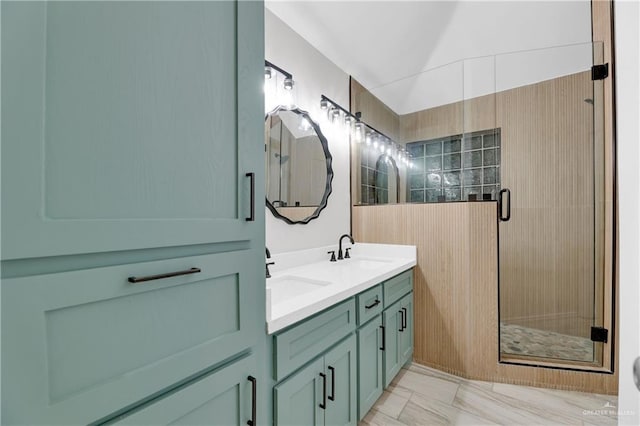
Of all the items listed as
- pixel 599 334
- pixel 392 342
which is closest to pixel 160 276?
pixel 392 342

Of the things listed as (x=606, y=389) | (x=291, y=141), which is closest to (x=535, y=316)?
(x=606, y=389)

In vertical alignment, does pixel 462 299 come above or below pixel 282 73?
below

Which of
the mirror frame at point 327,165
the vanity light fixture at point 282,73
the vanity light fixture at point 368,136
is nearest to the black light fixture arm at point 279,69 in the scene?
the vanity light fixture at point 282,73

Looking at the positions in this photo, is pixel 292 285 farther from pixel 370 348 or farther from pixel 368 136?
pixel 368 136

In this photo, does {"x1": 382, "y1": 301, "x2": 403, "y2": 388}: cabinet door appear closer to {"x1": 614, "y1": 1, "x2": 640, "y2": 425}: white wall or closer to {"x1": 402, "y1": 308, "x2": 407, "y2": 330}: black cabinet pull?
{"x1": 402, "y1": 308, "x2": 407, "y2": 330}: black cabinet pull

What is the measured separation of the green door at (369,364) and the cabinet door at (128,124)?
104 cm

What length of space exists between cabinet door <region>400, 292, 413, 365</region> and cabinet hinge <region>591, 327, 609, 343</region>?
4.14ft

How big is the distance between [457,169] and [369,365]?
1.70m

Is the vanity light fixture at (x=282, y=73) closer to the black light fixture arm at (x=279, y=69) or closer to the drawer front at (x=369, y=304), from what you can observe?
the black light fixture arm at (x=279, y=69)

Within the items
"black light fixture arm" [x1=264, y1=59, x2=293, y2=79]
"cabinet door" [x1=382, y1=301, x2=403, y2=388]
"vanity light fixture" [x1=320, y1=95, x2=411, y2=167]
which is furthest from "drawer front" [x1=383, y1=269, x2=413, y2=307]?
"black light fixture arm" [x1=264, y1=59, x2=293, y2=79]

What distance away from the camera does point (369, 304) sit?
171cm

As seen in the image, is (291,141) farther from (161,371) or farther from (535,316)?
(535,316)

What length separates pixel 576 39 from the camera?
249 cm

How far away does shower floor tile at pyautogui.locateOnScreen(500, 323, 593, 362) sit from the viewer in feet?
7.04
